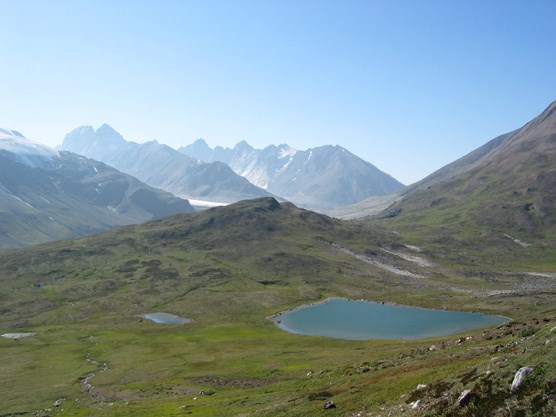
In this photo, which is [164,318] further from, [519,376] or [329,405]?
[519,376]

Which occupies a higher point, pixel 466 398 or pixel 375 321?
pixel 466 398

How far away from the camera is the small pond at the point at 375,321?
13138cm

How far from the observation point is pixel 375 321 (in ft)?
488

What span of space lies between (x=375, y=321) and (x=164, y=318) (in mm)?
70160

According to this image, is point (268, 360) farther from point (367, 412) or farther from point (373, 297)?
point (373, 297)

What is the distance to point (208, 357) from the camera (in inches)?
4058

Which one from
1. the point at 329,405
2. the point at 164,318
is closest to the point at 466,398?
the point at 329,405

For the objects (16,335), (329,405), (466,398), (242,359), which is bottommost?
(16,335)

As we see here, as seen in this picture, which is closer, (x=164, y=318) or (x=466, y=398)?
(x=466, y=398)

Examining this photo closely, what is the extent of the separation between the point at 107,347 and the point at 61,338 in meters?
21.8

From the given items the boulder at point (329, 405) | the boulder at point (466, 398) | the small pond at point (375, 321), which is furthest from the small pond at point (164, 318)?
the boulder at point (466, 398)

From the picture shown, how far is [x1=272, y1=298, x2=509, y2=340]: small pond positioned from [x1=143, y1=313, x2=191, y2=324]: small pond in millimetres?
31557

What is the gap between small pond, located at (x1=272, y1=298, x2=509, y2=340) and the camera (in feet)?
431

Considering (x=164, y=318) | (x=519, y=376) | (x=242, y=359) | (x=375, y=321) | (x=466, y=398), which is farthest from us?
(x=164, y=318)
